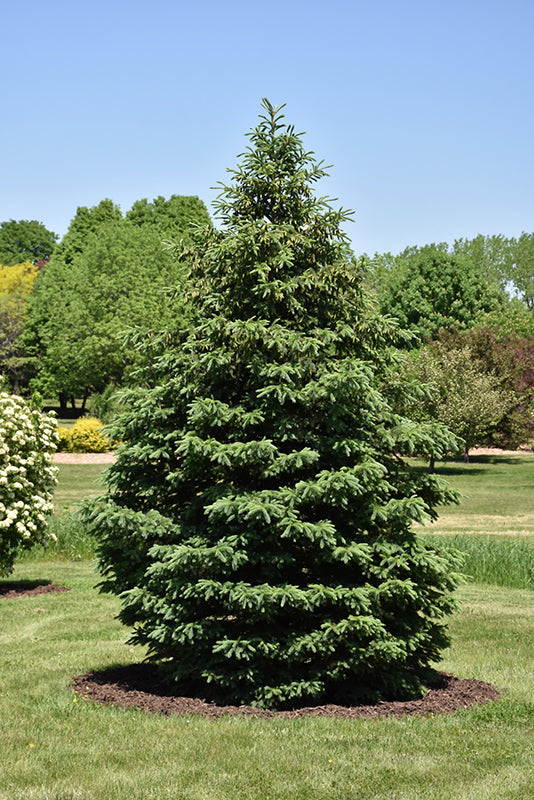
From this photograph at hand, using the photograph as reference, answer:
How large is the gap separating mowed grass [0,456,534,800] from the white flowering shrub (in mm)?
4572

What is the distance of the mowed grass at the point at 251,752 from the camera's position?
5117mm

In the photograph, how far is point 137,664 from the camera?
849cm

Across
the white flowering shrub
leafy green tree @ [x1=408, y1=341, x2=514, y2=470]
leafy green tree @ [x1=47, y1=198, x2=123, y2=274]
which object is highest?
leafy green tree @ [x1=47, y1=198, x2=123, y2=274]

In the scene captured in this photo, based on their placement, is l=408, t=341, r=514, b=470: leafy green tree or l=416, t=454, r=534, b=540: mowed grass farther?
l=408, t=341, r=514, b=470: leafy green tree

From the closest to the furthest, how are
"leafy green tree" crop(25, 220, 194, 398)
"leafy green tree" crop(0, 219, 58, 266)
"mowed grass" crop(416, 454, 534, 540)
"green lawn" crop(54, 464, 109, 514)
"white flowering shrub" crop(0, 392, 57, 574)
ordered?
"white flowering shrub" crop(0, 392, 57, 574), "mowed grass" crop(416, 454, 534, 540), "green lawn" crop(54, 464, 109, 514), "leafy green tree" crop(25, 220, 194, 398), "leafy green tree" crop(0, 219, 58, 266)

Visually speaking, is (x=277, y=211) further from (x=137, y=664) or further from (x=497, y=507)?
(x=497, y=507)

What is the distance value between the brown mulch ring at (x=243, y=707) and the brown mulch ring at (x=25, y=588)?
5.31 metres

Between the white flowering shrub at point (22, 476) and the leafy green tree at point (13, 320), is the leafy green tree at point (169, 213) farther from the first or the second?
the white flowering shrub at point (22, 476)

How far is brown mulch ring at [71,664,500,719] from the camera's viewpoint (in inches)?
264

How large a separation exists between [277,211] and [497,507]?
64.0ft

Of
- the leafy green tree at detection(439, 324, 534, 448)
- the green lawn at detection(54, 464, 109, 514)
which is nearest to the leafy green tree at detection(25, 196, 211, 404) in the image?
the green lawn at detection(54, 464, 109, 514)

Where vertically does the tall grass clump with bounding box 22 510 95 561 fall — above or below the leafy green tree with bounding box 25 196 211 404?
below

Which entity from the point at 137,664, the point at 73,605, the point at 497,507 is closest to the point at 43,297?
the point at 497,507

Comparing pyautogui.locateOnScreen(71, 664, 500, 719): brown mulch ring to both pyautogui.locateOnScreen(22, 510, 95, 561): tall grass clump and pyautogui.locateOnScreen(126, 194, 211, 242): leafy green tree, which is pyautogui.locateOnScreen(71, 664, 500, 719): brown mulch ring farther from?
pyautogui.locateOnScreen(126, 194, 211, 242): leafy green tree
